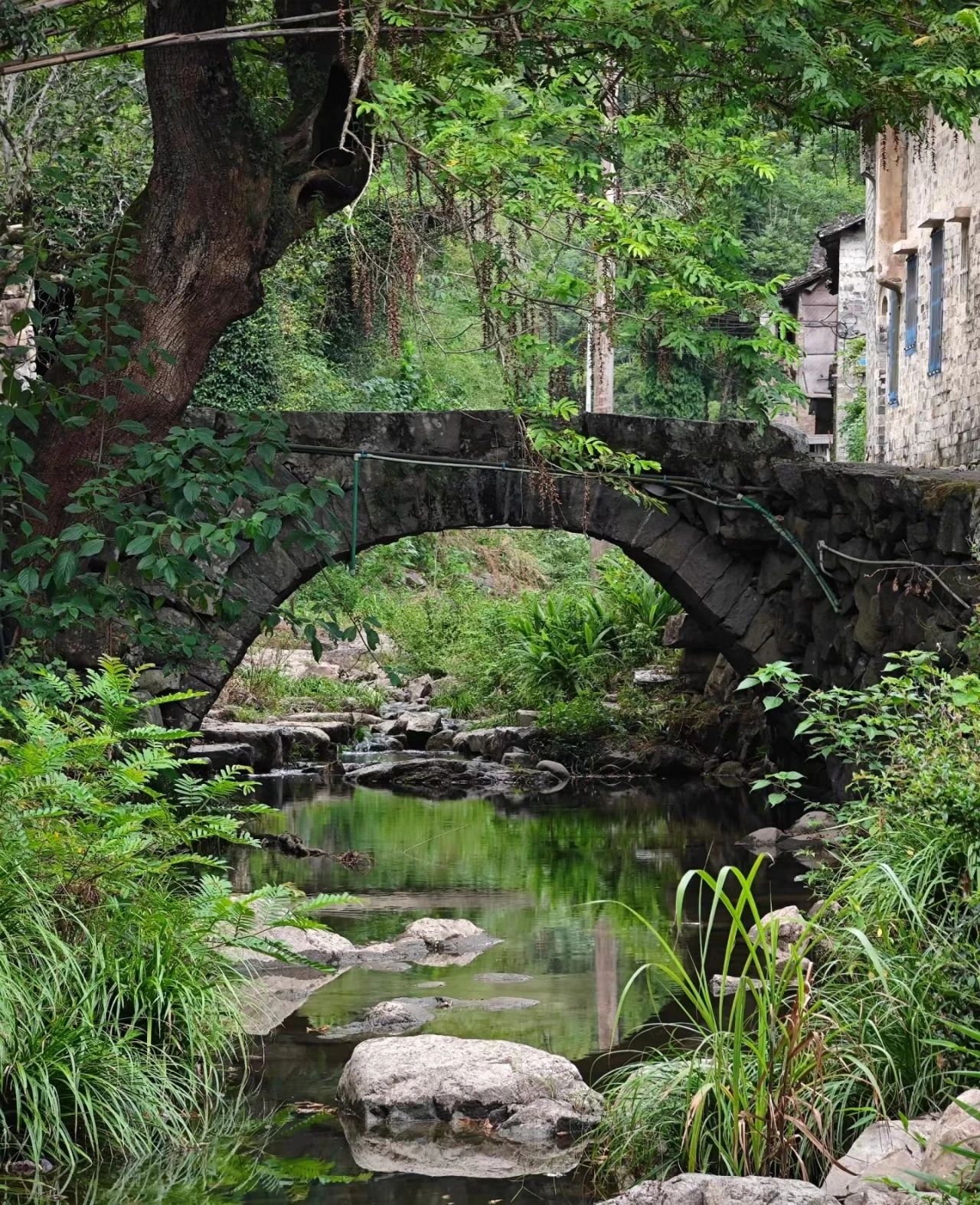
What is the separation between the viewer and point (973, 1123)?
12.0 ft

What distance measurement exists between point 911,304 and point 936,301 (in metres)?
1.32

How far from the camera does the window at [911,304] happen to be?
16.1m

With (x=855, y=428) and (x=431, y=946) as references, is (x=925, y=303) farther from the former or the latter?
(x=431, y=946)

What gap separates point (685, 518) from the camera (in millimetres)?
11609

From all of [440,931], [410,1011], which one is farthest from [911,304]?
[410,1011]

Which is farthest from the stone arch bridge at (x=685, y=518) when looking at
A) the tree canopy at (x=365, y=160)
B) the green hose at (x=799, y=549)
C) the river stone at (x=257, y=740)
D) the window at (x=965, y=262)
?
the river stone at (x=257, y=740)

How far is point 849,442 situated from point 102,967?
63.5ft

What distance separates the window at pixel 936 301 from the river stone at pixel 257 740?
23.0 feet

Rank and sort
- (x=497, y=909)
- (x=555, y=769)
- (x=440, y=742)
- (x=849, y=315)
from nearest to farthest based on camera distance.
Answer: (x=497, y=909)
(x=555, y=769)
(x=440, y=742)
(x=849, y=315)

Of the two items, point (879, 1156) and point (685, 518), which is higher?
point (685, 518)

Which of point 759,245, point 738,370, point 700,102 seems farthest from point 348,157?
point 759,245

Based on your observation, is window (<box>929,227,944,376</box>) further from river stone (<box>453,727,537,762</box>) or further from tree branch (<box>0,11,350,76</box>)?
tree branch (<box>0,11,350,76</box>)

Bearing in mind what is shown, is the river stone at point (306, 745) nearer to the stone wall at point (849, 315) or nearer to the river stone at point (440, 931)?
the river stone at point (440, 931)

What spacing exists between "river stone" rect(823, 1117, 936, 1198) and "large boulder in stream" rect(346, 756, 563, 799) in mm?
9993
